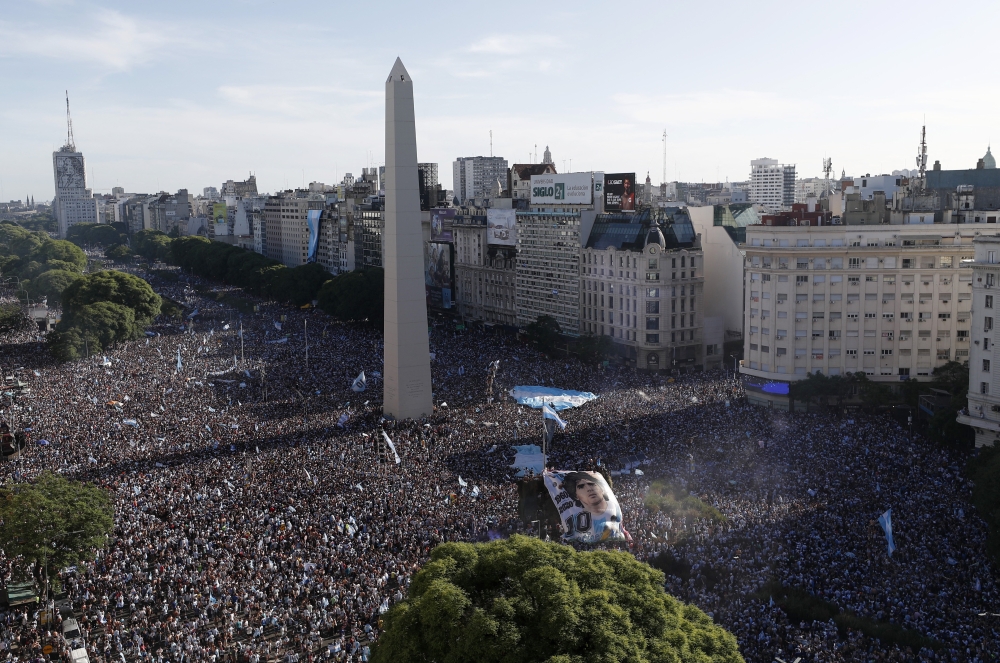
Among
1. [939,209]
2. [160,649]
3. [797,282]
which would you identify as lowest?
[160,649]

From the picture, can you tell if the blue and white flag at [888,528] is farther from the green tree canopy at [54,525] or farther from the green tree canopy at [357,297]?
the green tree canopy at [357,297]

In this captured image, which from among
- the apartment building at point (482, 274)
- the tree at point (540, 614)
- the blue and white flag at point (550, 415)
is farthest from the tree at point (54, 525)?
the apartment building at point (482, 274)

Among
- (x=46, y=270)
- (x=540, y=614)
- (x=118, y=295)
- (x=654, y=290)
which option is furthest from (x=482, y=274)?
(x=540, y=614)

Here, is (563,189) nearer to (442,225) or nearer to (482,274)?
(482,274)

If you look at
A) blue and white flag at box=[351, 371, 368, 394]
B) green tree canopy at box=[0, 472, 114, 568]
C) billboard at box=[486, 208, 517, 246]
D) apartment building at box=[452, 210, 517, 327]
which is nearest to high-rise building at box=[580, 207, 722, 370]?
billboard at box=[486, 208, 517, 246]

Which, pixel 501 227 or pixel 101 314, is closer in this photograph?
pixel 101 314

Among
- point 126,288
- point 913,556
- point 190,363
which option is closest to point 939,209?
point 913,556

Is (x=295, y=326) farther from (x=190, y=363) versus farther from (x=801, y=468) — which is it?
(x=801, y=468)

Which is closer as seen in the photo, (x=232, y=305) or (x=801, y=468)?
(x=801, y=468)
